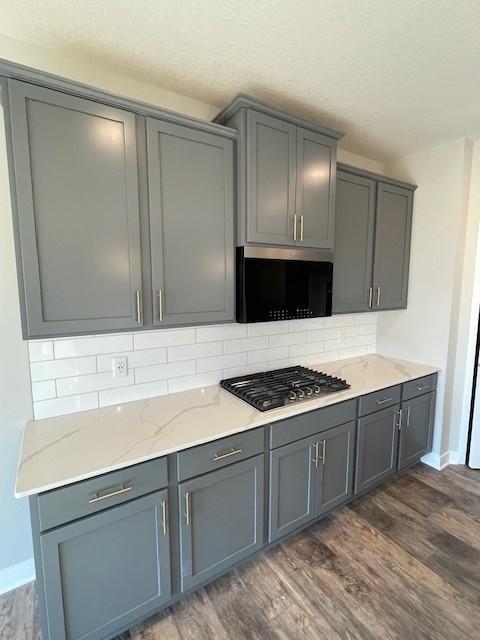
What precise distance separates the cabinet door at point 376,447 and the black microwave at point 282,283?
2.78 ft

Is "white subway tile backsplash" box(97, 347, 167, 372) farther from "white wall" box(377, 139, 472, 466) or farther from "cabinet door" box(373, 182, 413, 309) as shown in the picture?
"white wall" box(377, 139, 472, 466)

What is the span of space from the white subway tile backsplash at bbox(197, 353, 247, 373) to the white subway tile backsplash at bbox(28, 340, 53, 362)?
836 mm

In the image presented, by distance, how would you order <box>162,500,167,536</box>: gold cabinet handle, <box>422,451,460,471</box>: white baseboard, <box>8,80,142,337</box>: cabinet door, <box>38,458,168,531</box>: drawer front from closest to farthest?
<box>38,458,168,531</box>: drawer front, <box>8,80,142,337</box>: cabinet door, <box>162,500,167,536</box>: gold cabinet handle, <box>422,451,460,471</box>: white baseboard

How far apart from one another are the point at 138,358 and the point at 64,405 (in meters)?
0.44

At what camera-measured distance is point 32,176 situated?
1190mm

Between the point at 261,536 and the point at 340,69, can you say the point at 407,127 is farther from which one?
the point at 261,536

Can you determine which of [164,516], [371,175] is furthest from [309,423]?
[371,175]

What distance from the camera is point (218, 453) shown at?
4.69 feet

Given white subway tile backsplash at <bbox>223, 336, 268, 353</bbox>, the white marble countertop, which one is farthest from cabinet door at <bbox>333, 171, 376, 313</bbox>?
the white marble countertop

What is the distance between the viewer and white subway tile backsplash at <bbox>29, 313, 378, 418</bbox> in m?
1.54

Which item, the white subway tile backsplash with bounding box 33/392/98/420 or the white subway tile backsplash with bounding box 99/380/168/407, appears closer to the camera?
the white subway tile backsplash with bounding box 33/392/98/420

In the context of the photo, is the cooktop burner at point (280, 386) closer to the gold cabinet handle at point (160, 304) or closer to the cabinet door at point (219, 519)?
the cabinet door at point (219, 519)

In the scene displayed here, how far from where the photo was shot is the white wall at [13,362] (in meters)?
1.40

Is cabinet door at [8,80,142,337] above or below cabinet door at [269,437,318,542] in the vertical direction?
above
